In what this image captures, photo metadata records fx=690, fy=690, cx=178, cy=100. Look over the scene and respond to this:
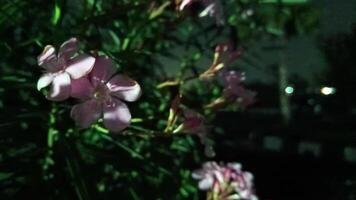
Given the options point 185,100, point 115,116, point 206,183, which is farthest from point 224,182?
point 115,116

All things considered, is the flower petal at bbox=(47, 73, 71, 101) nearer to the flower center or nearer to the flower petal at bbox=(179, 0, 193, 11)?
the flower center

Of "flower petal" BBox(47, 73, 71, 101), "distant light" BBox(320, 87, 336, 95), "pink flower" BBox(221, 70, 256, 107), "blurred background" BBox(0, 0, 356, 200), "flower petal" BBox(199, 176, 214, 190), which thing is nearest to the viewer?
"flower petal" BBox(47, 73, 71, 101)

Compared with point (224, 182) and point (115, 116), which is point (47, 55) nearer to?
point (115, 116)

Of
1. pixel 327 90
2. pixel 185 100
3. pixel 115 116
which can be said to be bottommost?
pixel 327 90

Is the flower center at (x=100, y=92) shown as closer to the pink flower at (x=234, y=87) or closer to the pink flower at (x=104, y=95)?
the pink flower at (x=104, y=95)

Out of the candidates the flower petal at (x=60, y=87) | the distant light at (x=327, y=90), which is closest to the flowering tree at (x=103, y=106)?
the flower petal at (x=60, y=87)

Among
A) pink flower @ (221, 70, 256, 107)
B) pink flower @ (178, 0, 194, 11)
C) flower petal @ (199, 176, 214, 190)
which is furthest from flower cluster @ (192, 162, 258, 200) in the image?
pink flower @ (178, 0, 194, 11)
